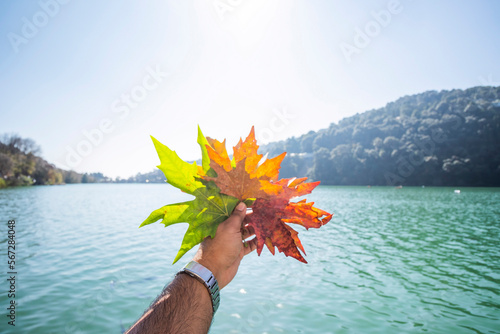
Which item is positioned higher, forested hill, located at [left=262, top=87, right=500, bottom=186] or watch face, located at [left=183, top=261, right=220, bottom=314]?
forested hill, located at [left=262, top=87, right=500, bottom=186]

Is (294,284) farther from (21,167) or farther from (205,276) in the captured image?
(21,167)

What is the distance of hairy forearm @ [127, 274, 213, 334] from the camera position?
1.06 m

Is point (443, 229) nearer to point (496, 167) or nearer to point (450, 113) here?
point (496, 167)

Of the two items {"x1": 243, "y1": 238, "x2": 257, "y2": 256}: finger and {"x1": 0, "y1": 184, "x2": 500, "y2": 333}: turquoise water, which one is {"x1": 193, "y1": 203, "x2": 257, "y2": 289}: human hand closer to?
{"x1": 243, "y1": 238, "x2": 257, "y2": 256}: finger

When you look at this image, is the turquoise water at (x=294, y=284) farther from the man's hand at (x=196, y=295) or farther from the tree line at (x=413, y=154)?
the tree line at (x=413, y=154)

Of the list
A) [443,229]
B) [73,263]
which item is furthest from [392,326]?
[443,229]

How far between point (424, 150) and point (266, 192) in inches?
3729

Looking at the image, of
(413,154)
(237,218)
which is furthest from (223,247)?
(413,154)

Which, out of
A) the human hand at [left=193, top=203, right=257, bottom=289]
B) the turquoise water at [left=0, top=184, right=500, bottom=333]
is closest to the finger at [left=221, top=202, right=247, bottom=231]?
the human hand at [left=193, top=203, right=257, bottom=289]

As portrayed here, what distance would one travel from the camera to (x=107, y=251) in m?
12.5

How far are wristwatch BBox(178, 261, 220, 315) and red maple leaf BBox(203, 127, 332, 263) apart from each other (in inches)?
9.6

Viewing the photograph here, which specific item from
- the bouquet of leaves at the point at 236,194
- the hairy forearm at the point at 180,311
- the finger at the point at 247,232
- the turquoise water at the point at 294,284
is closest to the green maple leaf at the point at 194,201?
the bouquet of leaves at the point at 236,194

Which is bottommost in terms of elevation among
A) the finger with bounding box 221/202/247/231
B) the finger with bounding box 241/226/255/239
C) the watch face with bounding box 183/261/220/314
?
the watch face with bounding box 183/261/220/314

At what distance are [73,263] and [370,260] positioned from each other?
11.6 m
